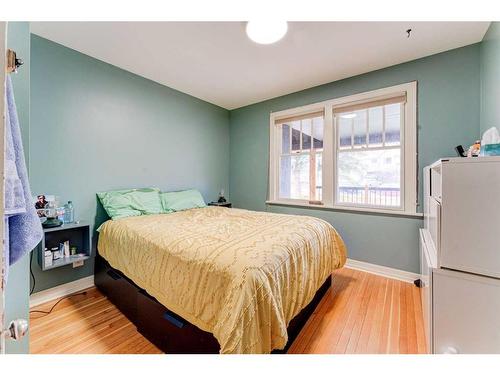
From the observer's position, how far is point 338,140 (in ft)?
10.1

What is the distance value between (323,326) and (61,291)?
257 cm

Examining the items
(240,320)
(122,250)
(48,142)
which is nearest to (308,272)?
(240,320)

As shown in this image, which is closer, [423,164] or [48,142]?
[48,142]

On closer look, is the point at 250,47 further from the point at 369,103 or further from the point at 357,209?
the point at 357,209

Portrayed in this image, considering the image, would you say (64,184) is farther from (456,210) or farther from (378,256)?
(378,256)

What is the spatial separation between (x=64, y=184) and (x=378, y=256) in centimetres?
369

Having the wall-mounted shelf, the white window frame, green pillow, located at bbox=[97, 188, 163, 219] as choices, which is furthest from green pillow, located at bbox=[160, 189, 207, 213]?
the white window frame

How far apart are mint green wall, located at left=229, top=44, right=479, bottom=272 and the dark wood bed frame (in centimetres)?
106

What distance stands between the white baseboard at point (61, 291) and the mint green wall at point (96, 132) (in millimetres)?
61

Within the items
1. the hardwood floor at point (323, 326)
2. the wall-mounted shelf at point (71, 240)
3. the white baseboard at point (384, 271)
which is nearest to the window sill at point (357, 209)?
the white baseboard at point (384, 271)

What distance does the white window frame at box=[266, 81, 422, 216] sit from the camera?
8.20 ft

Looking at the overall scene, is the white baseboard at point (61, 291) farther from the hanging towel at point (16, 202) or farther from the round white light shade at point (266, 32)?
the round white light shade at point (266, 32)
